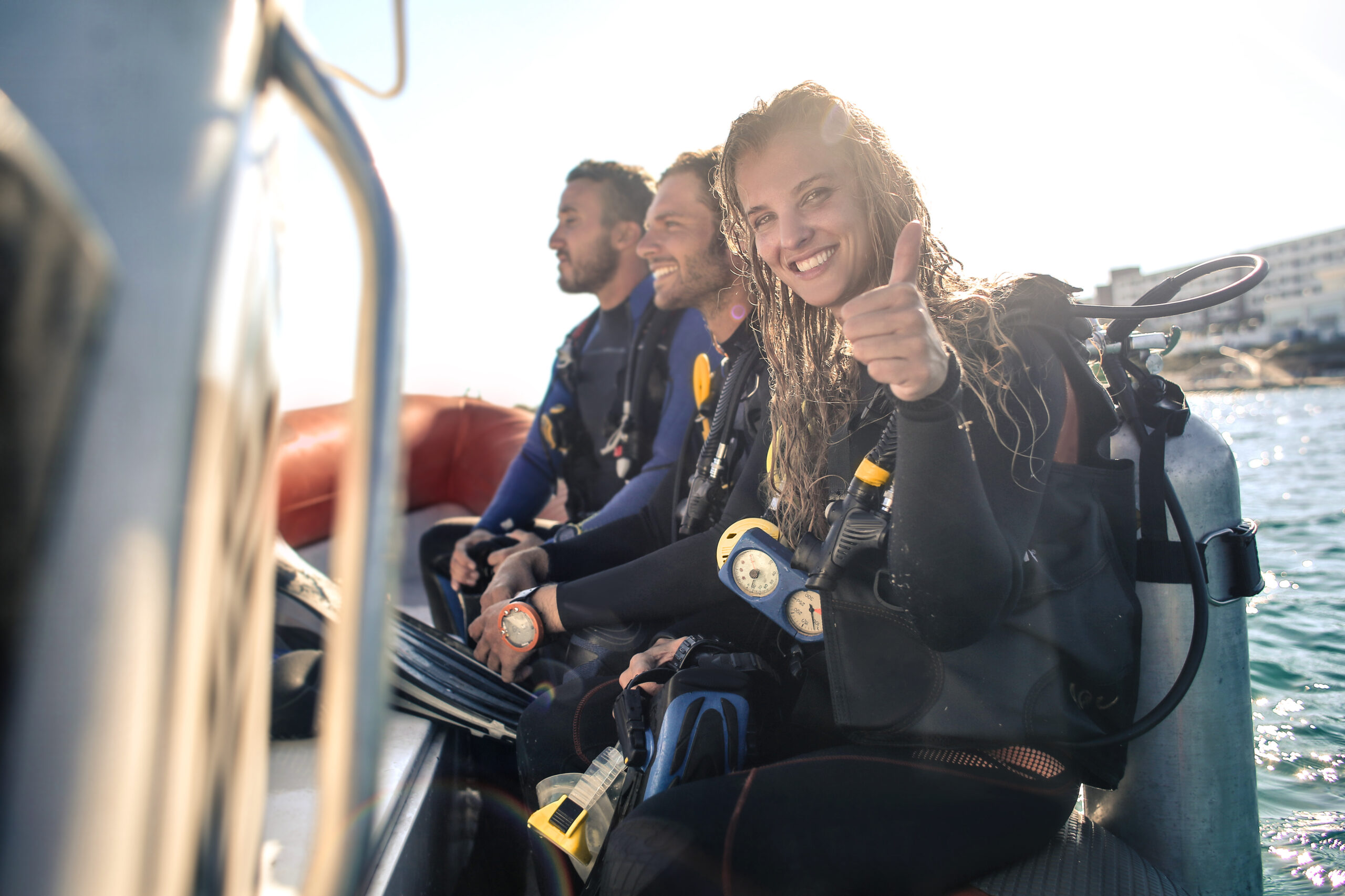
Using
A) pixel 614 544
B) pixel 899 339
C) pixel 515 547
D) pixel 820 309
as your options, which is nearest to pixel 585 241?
pixel 515 547

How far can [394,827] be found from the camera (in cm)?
126

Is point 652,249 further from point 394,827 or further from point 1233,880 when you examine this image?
point 1233,880

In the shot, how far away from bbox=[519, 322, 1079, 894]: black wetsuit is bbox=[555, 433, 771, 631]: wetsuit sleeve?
1.86 feet

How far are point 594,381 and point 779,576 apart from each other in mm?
1797

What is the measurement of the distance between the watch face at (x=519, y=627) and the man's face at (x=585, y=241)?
165 centimetres

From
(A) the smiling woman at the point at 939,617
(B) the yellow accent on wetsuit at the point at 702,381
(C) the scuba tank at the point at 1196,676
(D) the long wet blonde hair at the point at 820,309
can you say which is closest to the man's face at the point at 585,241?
(B) the yellow accent on wetsuit at the point at 702,381

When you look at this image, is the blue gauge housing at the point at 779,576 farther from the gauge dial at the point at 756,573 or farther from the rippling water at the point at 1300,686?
the rippling water at the point at 1300,686

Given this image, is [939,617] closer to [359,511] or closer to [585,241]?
[359,511]

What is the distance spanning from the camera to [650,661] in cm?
146

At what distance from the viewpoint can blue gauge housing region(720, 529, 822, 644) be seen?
1.35 meters

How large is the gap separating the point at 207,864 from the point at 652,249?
2162 mm

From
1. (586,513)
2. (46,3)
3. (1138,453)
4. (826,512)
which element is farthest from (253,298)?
(586,513)

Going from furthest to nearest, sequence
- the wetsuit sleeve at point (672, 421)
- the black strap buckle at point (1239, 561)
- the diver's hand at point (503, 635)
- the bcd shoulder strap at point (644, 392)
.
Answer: the bcd shoulder strap at point (644, 392)
the wetsuit sleeve at point (672, 421)
the diver's hand at point (503, 635)
the black strap buckle at point (1239, 561)

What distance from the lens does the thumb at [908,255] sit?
0.92 meters
